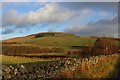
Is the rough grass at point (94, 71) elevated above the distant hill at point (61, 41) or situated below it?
below

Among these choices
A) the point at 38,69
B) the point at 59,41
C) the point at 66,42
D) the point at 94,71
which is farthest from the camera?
the point at 59,41

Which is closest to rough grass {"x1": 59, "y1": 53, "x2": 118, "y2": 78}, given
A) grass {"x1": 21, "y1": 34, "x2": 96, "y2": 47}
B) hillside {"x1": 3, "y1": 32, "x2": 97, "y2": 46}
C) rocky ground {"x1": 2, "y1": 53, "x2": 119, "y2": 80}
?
rocky ground {"x1": 2, "y1": 53, "x2": 119, "y2": 80}

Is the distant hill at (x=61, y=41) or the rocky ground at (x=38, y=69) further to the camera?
the distant hill at (x=61, y=41)

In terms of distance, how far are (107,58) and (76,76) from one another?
Answer: 21.8ft

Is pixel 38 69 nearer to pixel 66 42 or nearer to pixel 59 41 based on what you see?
pixel 66 42

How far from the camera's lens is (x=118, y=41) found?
56469 mm

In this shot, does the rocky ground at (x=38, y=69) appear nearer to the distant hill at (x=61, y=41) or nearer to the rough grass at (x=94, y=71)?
the rough grass at (x=94, y=71)

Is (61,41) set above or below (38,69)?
above

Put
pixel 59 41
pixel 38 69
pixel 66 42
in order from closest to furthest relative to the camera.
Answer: pixel 38 69
pixel 66 42
pixel 59 41

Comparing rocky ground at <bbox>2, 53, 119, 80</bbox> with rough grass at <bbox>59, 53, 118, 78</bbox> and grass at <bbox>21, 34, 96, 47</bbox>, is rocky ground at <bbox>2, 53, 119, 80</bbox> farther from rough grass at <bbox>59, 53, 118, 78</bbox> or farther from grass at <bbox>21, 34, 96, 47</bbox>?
grass at <bbox>21, 34, 96, 47</bbox>

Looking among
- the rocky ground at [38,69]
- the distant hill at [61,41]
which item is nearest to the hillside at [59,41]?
the distant hill at [61,41]

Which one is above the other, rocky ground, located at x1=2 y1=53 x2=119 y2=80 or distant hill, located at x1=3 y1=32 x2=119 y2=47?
distant hill, located at x1=3 y1=32 x2=119 y2=47

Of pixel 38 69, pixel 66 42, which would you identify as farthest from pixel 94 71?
pixel 66 42

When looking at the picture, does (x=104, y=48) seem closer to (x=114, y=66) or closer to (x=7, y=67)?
(x=114, y=66)
